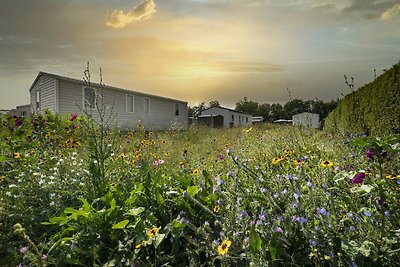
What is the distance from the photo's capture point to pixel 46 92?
19328 mm

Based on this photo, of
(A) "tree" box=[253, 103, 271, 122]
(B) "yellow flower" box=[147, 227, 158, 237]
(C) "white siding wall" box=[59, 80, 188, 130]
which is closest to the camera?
(B) "yellow flower" box=[147, 227, 158, 237]

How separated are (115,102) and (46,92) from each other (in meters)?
4.16

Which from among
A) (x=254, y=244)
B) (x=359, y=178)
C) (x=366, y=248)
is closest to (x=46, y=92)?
(x=254, y=244)

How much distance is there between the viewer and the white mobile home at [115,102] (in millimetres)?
17797

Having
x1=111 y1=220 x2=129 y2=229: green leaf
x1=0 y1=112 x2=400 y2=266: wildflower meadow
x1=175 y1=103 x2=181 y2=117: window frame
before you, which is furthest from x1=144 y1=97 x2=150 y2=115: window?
x1=111 y1=220 x2=129 y2=229: green leaf

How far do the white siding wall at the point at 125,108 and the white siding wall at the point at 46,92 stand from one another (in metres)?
0.69

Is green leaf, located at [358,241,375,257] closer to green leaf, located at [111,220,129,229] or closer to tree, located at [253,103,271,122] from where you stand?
green leaf, located at [111,220,129,229]

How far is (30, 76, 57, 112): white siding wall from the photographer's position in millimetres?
18234

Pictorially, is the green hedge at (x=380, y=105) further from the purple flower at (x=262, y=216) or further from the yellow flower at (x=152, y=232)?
the yellow flower at (x=152, y=232)

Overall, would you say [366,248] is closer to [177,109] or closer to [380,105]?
[380,105]

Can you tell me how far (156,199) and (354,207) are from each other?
1.30 m

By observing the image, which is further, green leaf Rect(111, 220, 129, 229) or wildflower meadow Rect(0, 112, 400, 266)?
green leaf Rect(111, 220, 129, 229)

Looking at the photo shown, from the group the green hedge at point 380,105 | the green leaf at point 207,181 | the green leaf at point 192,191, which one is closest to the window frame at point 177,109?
the green hedge at point 380,105

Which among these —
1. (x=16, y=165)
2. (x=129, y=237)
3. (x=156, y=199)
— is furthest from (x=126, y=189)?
(x=16, y=165)
